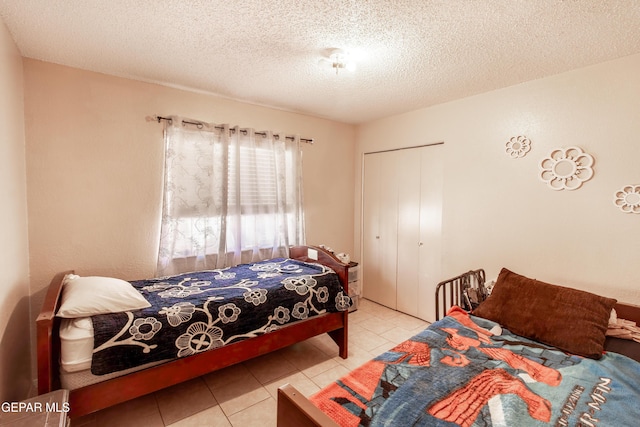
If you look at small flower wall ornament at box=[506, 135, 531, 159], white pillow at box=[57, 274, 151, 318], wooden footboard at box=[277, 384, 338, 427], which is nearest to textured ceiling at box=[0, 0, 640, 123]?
small flower wall ornament at box=[506, 135, 531, 159]

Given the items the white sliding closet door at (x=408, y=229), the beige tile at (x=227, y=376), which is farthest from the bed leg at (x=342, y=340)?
the white sliding closet door at (x=408, y=229)

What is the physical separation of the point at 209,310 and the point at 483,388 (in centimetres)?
162

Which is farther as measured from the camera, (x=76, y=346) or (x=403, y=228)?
(x=403, y=228)

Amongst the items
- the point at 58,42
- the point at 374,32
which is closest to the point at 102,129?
the point at 58,42

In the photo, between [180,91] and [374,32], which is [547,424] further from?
[180,91]

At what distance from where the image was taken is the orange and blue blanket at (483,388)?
115 centimetres

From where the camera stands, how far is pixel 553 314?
6.19 feet

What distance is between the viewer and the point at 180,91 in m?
2.76

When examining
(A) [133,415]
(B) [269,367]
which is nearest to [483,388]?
(B) [269,367]

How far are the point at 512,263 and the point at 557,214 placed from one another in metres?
0.55

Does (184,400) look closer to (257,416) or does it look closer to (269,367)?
(257,416)

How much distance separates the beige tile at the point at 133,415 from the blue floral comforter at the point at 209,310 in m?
0.51

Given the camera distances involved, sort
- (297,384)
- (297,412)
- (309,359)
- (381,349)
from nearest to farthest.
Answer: (297,412)
(297,384)
(309,359)
(381,349)

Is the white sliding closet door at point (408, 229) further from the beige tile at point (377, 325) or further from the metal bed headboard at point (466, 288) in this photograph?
the metal bed headboard at point (466, 288)
